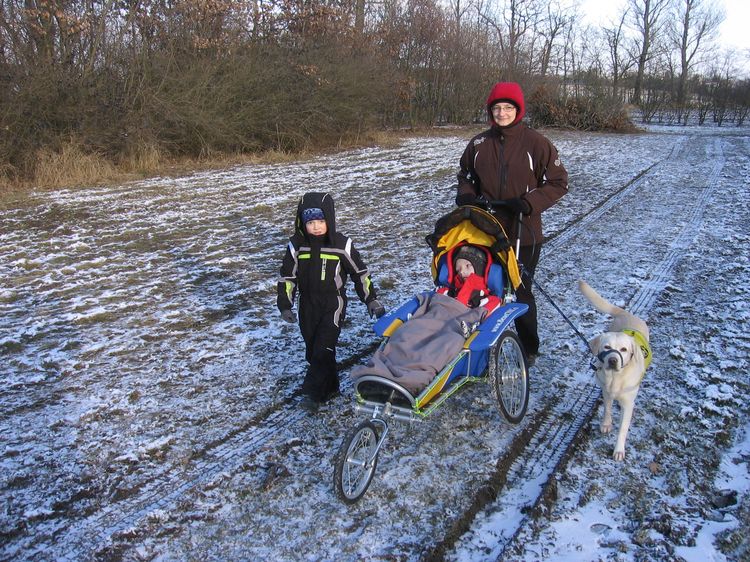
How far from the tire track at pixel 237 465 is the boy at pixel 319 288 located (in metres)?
0.32

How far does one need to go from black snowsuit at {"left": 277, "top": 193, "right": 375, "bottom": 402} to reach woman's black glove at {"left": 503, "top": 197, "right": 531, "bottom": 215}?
1126mm

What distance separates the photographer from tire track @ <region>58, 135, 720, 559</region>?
3.11 m

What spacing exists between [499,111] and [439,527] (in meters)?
2.77

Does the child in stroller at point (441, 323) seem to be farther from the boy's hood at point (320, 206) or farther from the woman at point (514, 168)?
Answer: the boy's hood at point (320, 206)

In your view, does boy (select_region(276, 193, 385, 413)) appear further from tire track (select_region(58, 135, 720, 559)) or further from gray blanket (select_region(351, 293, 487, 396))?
gray blanket (select_region(351, 293, 487, 396))

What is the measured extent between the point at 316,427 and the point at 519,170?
7.56 feet

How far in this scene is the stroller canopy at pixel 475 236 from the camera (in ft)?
13.6

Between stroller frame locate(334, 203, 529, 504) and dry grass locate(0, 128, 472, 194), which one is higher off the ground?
dry grass locate(0, 128, 472, 194)

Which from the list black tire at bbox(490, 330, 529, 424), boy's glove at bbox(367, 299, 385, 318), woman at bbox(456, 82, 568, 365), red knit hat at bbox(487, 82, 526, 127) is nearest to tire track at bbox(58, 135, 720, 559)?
black tire at bbox(490, 330, 529, 424)

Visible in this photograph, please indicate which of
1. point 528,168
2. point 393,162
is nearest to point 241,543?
point 528,168

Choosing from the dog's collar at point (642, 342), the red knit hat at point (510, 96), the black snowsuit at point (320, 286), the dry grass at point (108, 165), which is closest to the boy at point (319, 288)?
the black snowsuit at point (320, 286)

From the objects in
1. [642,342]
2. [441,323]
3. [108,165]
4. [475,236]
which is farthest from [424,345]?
[108,165]

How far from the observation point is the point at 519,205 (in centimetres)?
419

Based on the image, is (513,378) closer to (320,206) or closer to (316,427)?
(316,427)
